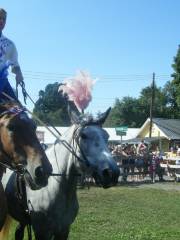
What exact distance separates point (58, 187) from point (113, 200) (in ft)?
29.5

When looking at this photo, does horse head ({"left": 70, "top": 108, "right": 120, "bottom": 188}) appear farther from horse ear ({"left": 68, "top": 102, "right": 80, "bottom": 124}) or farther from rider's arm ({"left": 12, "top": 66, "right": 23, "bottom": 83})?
rider's arm ({"left": 12, "top": 66, "right": 23, "bottom": 83})

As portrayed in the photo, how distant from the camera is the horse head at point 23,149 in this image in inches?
172

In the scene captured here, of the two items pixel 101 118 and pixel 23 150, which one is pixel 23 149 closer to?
pixel 23 150

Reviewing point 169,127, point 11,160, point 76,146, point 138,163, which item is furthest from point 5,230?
point 169,127

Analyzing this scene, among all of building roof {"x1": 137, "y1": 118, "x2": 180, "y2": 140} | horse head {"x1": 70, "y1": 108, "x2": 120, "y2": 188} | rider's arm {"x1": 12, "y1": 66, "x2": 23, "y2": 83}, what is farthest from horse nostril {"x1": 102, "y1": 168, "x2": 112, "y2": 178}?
building roof {"x1": 137, "y1": 118, "x2": 180, "y2": 140}

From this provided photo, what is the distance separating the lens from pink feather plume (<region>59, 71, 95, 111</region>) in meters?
6.43

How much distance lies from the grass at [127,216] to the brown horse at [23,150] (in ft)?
15.1

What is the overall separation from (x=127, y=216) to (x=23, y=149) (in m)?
7.67

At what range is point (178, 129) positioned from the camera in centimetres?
5441

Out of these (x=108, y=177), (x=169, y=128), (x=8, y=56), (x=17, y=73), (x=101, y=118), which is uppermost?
(x=8, y=56)

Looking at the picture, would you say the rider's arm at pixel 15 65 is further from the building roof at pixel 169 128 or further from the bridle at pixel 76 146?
the building roof at pixel 169 128

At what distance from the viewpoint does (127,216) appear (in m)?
11.6

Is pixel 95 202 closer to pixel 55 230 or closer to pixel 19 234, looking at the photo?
pixel 19 234

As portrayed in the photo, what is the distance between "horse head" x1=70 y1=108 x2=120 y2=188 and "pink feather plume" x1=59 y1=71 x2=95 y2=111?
0.26 metres
